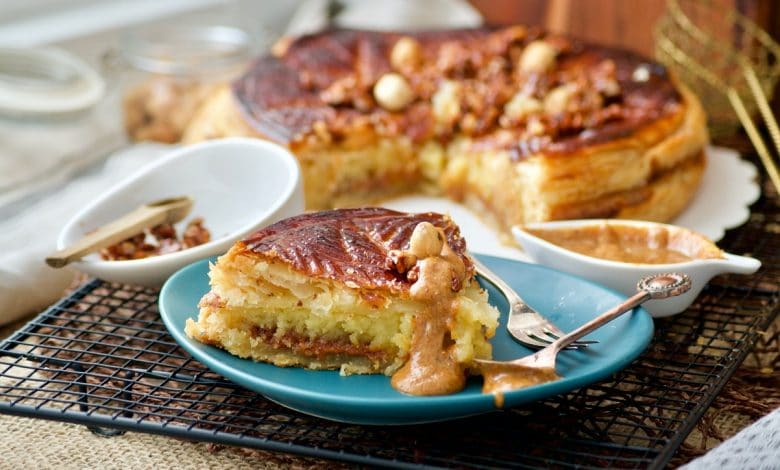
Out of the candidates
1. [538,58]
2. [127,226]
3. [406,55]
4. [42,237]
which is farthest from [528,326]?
[406,55]

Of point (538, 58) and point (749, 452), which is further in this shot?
point (538, 58)

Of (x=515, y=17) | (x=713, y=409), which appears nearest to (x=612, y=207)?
(x=713, y=409)

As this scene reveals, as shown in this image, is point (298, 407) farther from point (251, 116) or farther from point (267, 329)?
point (251, 116)

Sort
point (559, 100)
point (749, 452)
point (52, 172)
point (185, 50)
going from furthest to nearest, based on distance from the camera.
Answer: point (185, 50), point (52, 172), point (559, 100), point (749, 452)

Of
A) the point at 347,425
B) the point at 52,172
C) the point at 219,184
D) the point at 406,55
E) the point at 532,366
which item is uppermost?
the point at 406,55

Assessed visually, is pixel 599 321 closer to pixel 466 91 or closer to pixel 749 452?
pixel 749 452

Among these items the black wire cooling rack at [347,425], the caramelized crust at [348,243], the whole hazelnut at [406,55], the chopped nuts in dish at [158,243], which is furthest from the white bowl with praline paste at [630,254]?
the whole hazelnut at [406,55]

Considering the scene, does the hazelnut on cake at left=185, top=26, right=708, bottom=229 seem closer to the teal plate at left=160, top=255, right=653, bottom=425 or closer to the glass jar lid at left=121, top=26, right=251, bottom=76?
the glass jar lid at left=121, top=26, right=251, bottom=76
